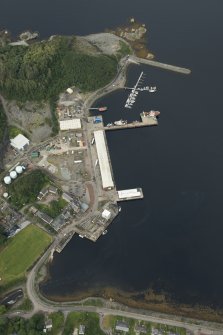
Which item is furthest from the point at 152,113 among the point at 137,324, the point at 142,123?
the point at 137,324

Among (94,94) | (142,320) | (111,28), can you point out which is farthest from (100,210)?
(111,28)

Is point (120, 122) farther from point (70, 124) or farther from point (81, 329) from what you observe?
point (81, 329)

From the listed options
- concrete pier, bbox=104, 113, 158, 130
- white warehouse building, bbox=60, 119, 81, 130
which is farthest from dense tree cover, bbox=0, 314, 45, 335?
concrete pier, bbox=104, 113, 158, 130

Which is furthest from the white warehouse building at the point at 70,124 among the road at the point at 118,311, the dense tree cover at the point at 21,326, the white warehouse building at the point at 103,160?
the dense tree cover at the point at 21,326

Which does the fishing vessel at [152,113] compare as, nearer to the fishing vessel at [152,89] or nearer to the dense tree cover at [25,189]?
the fishing vessel at [152,89]

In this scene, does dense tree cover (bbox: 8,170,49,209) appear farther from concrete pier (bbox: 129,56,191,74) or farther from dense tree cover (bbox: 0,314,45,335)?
concrete pier (bbox: 129,56,191,74)
